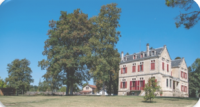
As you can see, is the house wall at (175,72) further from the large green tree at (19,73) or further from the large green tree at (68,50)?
the large green tree at (19,73)

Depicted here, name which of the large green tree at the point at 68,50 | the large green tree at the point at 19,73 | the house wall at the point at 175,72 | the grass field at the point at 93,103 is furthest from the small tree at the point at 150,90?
the house wall at the point at 175,72

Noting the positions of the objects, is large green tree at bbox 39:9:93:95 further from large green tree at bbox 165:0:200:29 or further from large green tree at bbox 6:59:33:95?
large green tree at bbox 165:0:200:29

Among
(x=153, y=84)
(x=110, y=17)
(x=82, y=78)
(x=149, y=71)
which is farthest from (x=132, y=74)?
(x=153, y=84)

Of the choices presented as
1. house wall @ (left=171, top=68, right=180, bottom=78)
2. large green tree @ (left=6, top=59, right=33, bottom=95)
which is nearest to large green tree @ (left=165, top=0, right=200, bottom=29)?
large green tree @ (left=6, top=59, right=33, bottom=95)

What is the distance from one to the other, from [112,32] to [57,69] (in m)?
8.28

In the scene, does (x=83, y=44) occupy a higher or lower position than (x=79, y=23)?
lower

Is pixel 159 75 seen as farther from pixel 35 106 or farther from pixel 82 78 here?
pixel 35 106

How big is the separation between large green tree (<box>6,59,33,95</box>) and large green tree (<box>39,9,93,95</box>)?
954 cm

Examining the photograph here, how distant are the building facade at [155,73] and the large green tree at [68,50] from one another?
25.5 feet

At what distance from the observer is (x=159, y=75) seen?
1019 inches

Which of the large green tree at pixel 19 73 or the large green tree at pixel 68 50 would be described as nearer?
the large green tree at pixel 19 73

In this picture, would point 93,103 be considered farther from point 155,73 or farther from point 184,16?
point 155,73

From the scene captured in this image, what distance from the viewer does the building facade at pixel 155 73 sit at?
25.8 m

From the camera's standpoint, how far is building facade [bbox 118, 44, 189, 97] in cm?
2577
